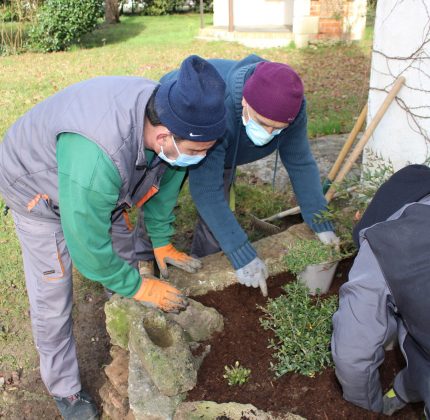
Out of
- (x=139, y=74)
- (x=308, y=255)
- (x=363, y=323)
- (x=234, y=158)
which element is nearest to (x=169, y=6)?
(x=139, y=74)

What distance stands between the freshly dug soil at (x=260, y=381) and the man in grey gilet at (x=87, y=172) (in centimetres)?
31

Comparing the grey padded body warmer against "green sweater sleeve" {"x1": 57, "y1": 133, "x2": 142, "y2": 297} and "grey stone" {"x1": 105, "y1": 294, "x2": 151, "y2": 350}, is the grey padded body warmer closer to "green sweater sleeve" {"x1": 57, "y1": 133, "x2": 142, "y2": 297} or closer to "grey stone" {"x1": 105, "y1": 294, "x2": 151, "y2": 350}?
"green sweater sleeve" {"x1": 57, "y1": 133, "x2": 142, "y2": 297}

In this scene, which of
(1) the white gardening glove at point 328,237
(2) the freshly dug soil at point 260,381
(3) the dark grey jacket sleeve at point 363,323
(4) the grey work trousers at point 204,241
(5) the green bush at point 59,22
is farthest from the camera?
(5) the green bush at point 59,22

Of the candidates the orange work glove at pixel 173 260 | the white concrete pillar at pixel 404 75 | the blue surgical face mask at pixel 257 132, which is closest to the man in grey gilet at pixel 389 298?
the blue surgical face mask at pixel 257 132

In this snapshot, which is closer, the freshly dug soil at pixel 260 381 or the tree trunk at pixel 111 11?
the freshly dug soil at pixel 260 381

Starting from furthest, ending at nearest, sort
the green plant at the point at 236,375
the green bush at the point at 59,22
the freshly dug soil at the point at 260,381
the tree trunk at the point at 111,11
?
the tree trunk at the point at 111,11 → the green bush at the point at 59,22 → the green plant at the point at 236,375 → the freshly dug soil at the point at 260,381

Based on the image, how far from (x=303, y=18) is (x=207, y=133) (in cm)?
950

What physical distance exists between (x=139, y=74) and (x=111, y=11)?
8.94 meters

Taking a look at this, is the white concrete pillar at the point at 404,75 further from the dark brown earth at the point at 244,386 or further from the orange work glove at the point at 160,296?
the orange work glove at the point at 160,296

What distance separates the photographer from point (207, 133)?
199 cm

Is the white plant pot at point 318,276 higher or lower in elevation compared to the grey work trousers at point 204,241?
higher

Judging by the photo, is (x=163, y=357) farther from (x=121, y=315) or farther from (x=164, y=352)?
(x=121, y=315)

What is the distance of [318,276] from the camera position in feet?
9.09

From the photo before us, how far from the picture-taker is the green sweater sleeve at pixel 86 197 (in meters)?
1.88
